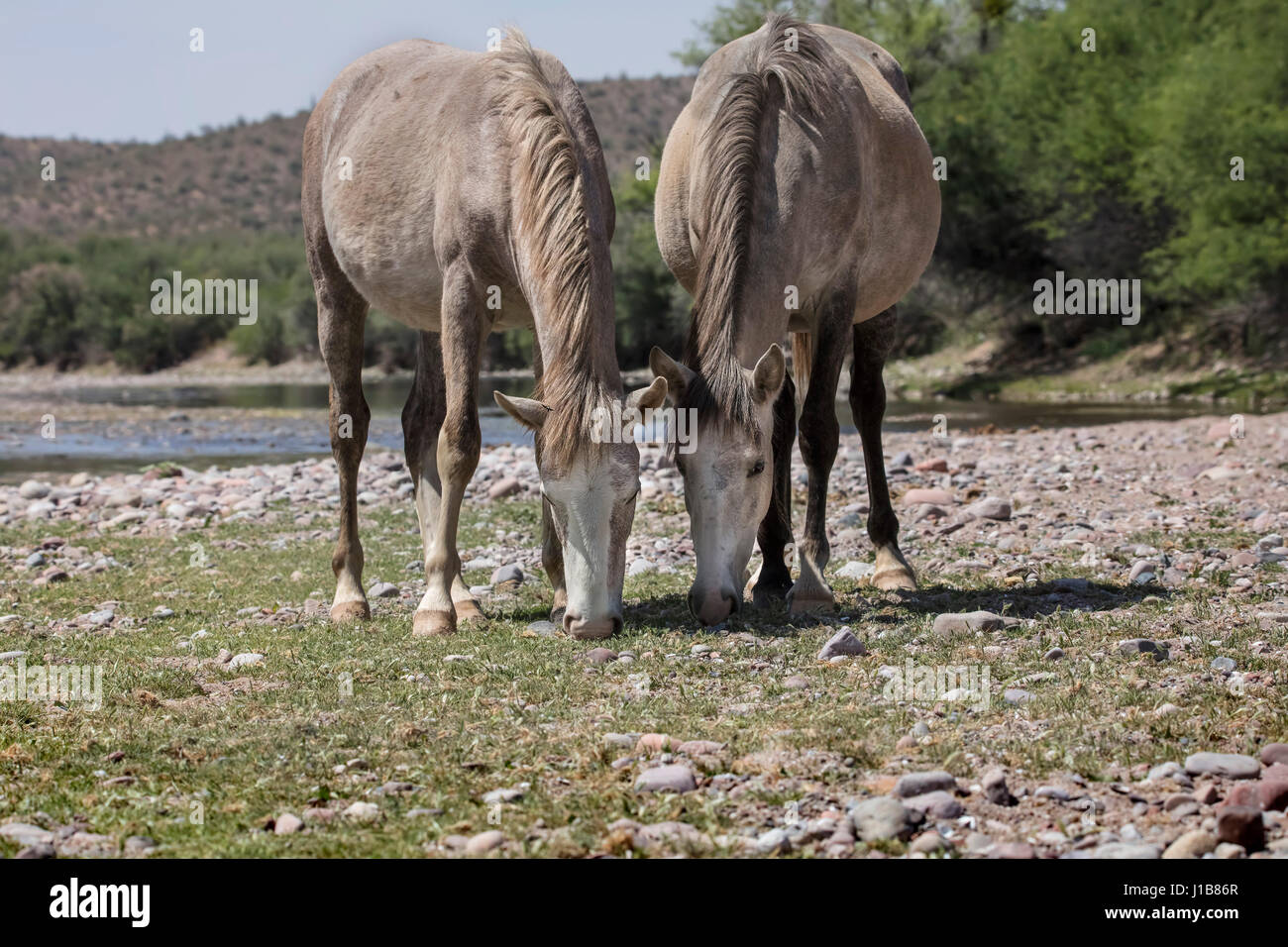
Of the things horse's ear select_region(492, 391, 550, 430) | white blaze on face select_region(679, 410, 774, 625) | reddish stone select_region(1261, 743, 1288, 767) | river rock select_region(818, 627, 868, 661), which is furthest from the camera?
white blaze on face select_region(679, 410, 774, 625)

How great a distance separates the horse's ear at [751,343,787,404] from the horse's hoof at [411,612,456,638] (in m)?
2.01

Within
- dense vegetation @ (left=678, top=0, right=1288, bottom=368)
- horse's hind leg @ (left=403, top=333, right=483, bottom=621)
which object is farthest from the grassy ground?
dense vegetation @ (left=678, top=0, right=1288, bottom=368)

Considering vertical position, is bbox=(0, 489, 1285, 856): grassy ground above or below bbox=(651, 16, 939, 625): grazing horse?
below

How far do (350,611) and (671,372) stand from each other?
267 centimetres

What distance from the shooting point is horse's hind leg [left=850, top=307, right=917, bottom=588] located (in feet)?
25.5

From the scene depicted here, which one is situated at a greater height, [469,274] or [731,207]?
[731,207]

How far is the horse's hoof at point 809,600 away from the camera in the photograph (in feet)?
22.1

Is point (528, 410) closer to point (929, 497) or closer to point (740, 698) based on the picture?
point (740, 698)

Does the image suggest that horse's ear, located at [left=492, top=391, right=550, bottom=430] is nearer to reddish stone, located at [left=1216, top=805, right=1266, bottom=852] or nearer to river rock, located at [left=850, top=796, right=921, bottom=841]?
river rock, located at [left=850, top=796, right=921, bottom=841]

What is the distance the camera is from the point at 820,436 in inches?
276

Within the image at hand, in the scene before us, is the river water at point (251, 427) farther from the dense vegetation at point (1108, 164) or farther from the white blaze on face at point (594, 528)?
the white blaze on face at point (594, 528)

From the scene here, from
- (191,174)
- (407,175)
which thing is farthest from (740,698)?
(191,174)
